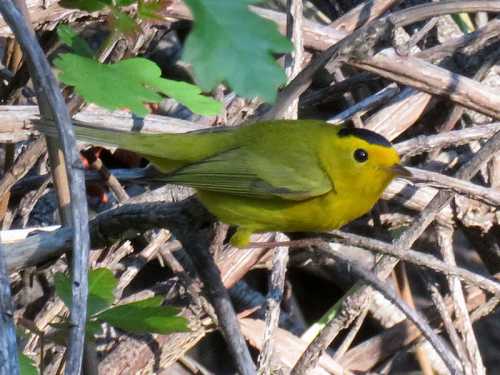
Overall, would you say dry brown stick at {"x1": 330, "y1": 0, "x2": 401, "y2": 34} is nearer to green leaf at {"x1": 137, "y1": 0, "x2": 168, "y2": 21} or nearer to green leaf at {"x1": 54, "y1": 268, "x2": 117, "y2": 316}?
green leaf at {"x1": 137, "y1": 0, "x2": 168, "y2": 21}

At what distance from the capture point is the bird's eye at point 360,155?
333cm

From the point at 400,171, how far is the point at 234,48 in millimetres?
1971

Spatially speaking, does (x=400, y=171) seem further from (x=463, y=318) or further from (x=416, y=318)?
(x=416, y=318)

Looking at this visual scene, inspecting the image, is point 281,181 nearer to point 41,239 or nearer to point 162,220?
point 162,220

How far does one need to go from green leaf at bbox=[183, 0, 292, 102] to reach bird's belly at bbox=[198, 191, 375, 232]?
1.82m

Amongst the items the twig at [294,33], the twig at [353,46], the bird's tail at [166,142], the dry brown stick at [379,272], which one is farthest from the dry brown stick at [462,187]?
the bird's tail at [166,142]

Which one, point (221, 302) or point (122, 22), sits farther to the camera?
point (221, 302)

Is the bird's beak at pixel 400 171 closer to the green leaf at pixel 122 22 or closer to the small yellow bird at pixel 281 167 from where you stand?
the small yellow bird at pixel 281 167

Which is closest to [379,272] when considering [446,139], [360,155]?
[360,155]

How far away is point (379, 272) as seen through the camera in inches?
130

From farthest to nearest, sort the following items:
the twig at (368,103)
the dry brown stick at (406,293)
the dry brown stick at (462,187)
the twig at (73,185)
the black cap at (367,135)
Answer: the dry brown stick at (406,293) < the twig at (368,103) < the black cap at (367,135) < the dry brown stick at (462,187) < the twig at (73,185)

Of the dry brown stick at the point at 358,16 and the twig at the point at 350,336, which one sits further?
the dry brown stick at the point at 358,16

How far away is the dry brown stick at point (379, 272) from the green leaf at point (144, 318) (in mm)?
967

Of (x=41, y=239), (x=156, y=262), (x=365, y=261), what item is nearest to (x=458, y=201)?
(x=365, y=261)
